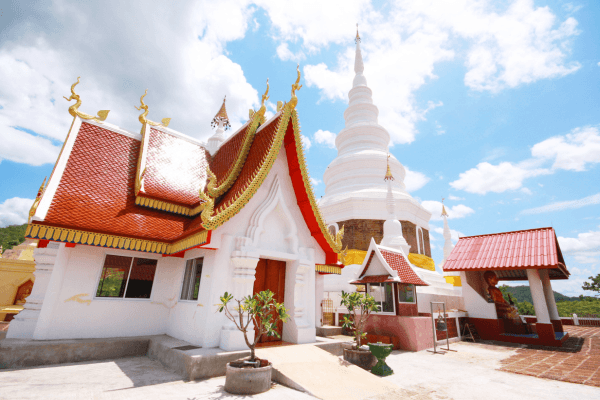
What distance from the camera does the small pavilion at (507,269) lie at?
11148 millimetres

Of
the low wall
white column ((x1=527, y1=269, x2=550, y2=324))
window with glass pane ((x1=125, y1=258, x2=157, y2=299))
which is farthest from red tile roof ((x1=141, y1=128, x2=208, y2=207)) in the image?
white column ((x1=527, y1=269, x2=550, y2=324))

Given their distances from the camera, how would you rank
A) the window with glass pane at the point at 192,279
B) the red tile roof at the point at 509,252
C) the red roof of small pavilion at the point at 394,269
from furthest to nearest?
the red tile roof at the point at 509,252 < the red roof of small pavilion at the point at 394,269 < the window with glass pane at the point at 192,279

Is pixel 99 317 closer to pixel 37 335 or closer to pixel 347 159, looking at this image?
pixel 37 335

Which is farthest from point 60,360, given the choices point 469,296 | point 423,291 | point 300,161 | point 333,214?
point 333,214

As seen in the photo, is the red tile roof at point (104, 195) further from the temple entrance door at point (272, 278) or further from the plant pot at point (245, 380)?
the plant pot at point (245, 380)

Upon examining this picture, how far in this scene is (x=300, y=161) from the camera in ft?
26.2

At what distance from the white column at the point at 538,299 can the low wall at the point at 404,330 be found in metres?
4.78

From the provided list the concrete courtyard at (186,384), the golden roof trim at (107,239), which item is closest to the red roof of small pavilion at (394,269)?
the concrete courtyard at (186,384)

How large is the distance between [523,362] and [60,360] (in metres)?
11.1

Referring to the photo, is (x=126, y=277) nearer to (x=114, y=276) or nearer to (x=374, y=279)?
(x=114, y=276)

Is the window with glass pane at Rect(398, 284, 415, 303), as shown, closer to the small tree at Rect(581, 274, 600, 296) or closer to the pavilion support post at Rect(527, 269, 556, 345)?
the pavilion support post at Rect(527, 269, 556, 345)

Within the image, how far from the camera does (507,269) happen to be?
458 inches

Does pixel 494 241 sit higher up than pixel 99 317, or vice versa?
pixel 494 241

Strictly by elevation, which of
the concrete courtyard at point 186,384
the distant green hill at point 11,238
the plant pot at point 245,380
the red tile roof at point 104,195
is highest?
the distant green hill at point 11,238
